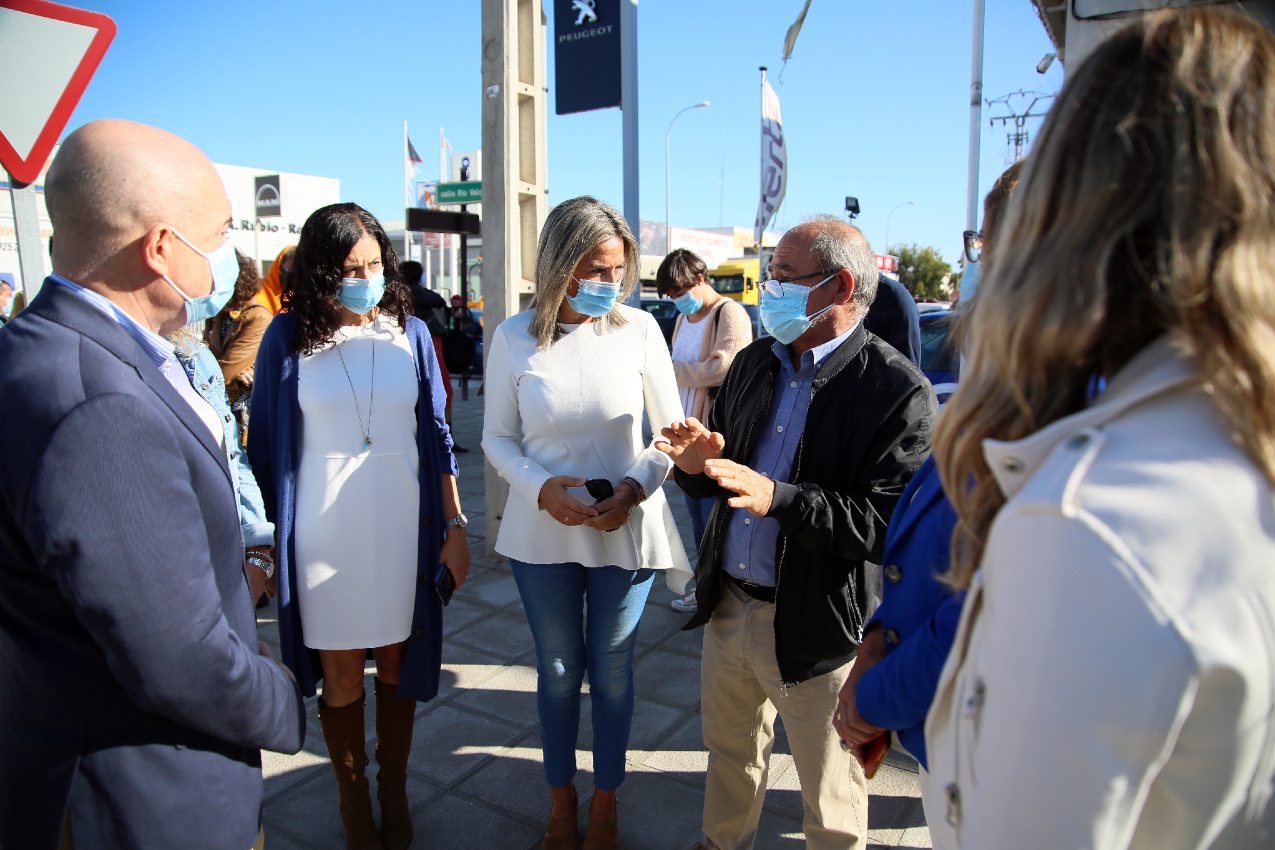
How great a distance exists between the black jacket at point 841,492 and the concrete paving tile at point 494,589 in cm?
283

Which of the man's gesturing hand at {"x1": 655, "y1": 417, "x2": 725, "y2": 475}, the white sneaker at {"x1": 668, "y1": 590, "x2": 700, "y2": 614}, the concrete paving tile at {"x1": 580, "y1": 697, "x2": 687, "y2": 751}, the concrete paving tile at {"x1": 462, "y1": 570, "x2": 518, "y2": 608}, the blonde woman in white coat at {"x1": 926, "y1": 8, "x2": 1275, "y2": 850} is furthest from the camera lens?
the concrete paving tile at {"x1": 462, "y1": 570, "x2": 518, "y2": 608}

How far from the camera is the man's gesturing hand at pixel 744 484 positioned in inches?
75.3

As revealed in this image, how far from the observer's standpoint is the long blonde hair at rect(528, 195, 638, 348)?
2.50 metres

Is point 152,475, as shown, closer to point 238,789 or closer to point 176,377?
point 176,377

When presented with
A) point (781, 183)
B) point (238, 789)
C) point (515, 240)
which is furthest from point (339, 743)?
point (781, 183)

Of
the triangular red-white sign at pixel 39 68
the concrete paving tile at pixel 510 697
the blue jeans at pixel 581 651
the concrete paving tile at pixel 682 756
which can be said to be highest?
the triangular red-white sign at pixel 39 68

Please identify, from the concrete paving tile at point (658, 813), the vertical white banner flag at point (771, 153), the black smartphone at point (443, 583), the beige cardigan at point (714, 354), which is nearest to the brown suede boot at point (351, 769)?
the black smartphone at point (443, 583)

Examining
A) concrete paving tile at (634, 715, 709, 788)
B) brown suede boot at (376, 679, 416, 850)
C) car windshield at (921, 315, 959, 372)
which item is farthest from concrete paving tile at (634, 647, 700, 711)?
car windshield at (921, 315, 959, 372)

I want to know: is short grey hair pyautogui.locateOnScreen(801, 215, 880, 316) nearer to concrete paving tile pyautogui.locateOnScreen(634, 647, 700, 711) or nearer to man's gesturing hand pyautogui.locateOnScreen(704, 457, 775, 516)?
man's gesturing hand pyautogui.locateOnScreen(704, 457, 775, 516)

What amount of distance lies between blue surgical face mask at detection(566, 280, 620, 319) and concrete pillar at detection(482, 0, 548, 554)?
88.6 inches

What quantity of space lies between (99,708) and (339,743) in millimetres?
1305

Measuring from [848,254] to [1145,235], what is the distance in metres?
1.51

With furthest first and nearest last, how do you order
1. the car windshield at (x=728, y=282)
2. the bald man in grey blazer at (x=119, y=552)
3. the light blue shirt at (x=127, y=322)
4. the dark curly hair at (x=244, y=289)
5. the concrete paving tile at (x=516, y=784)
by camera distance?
the car windshield at (x=728, y=282) → the dark curly hair at (x=244, y=289) → the concrete paving tile at (x=516, y=784) → the light blue shirt at (x=127, y=322) → the bald man in grey blazer at (x=119, y=552)

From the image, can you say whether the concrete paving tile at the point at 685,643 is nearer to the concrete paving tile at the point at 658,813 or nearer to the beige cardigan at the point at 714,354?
the concrete paving tile at the point at 658,813
